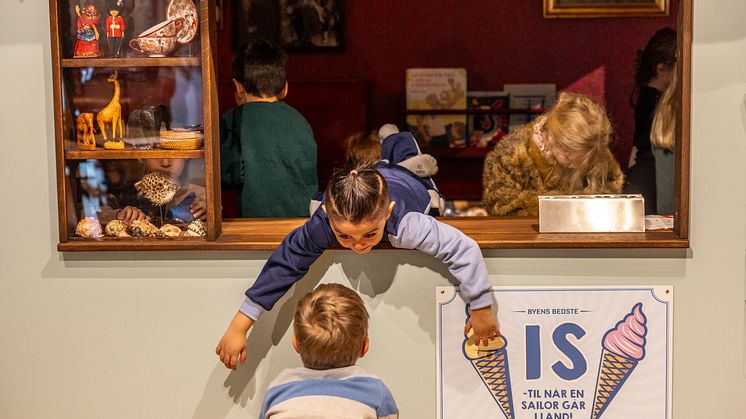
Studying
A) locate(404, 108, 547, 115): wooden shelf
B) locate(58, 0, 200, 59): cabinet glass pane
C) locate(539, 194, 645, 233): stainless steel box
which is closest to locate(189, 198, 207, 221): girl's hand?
locate(58, 0, 200, 59): cabinet glass pane

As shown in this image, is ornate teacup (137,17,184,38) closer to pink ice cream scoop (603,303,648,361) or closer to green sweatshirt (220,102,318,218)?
green sweatshirt (220,102,318,218)

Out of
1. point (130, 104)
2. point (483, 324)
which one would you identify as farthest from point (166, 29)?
point (483, 324)

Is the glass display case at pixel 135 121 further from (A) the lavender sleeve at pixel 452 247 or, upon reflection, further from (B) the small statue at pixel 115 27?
(A) the lavender sleeve at pixel 452 247

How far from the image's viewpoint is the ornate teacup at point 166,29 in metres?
3.14

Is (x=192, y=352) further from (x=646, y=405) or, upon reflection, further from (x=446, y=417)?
(x=646, y=405)

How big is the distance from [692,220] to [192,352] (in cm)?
169

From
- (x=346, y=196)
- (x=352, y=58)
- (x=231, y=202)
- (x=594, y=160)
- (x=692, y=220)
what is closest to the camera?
(x=346, y=196)

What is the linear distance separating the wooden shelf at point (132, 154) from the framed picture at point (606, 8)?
3.21 metres

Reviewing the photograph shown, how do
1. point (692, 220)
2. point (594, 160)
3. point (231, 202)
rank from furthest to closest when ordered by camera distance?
point (231, 202) < point (594, 160) < point (692, 220)

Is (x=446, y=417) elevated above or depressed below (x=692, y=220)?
below

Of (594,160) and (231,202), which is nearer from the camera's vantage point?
(594,160)

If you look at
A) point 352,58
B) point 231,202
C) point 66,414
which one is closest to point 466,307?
point 66,414

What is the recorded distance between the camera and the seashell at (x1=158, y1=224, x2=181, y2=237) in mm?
3215

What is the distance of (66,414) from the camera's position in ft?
10.8
